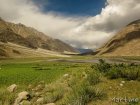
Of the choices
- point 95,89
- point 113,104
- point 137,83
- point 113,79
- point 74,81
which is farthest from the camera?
point 74,81

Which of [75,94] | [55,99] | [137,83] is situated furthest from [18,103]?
[137,83]

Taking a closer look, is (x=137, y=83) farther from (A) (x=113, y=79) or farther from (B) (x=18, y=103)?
(B) (x=18, y=103)

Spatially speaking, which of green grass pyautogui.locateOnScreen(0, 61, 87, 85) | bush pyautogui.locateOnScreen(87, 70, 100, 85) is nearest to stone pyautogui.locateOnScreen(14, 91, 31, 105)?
bush pyautogui.locateOnScreen(87, 70, 100, 85)

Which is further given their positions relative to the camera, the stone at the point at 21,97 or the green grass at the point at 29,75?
the green grass at the point at 29,75

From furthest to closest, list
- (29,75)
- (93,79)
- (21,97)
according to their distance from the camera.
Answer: (29,75) < (21,97) < (93,79)

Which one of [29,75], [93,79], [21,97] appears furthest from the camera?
[29,75]

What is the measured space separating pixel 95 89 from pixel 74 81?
16.2 ft

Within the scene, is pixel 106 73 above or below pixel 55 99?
above

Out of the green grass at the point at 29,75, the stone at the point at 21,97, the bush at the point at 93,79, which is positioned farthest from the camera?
the green grass at the point at 29,75

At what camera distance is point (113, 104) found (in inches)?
589

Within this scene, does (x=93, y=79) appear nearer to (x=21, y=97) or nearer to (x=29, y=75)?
(x=21, y=97)

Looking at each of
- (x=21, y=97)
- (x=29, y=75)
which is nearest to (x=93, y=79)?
(x=21, y=97)

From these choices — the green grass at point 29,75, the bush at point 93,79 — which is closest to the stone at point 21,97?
the bush at point 93,79

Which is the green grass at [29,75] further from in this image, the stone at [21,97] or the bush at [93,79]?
the bush at [93,79]
